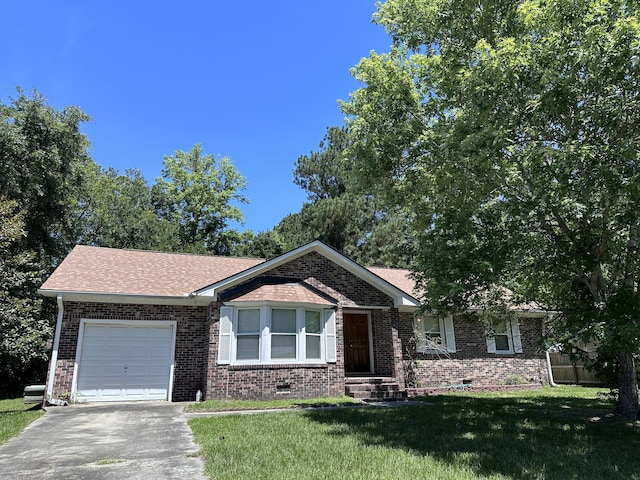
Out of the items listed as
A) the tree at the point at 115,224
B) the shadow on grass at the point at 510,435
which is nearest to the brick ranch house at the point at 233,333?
the shadow on grass at the point at 510,435

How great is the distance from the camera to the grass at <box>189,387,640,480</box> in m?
5.38

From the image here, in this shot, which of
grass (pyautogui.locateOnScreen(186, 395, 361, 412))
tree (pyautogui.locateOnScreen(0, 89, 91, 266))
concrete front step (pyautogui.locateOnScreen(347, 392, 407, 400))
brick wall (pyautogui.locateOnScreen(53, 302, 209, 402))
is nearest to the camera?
grass (pyautogui.locateOnScreen(186, 395, 361, 412))

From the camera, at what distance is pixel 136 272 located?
48.3ft

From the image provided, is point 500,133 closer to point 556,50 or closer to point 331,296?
point 556,50

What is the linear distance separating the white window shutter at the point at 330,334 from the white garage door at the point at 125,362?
4730 millimetres

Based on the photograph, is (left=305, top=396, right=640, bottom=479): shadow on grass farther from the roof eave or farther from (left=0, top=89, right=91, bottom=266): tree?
(left=0, top=89, right=91, bottom=266): tree

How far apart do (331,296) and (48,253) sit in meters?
15.5

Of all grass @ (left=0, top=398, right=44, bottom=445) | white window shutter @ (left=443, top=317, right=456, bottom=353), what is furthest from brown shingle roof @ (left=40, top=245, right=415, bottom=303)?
grass @ (left=0, top=398, right=44, bottom=445)

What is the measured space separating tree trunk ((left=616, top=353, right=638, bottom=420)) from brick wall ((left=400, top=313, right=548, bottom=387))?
18.3 ft

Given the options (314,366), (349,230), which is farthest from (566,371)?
(349,230)

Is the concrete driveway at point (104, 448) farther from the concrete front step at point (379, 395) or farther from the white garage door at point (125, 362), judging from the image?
the concrete front step at point (379, 395)

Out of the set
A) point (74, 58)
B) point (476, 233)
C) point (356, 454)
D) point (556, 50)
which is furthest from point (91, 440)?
point (74, 58)

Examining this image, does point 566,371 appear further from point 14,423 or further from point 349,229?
point 14,423

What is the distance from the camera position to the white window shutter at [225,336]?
12.5 metres
